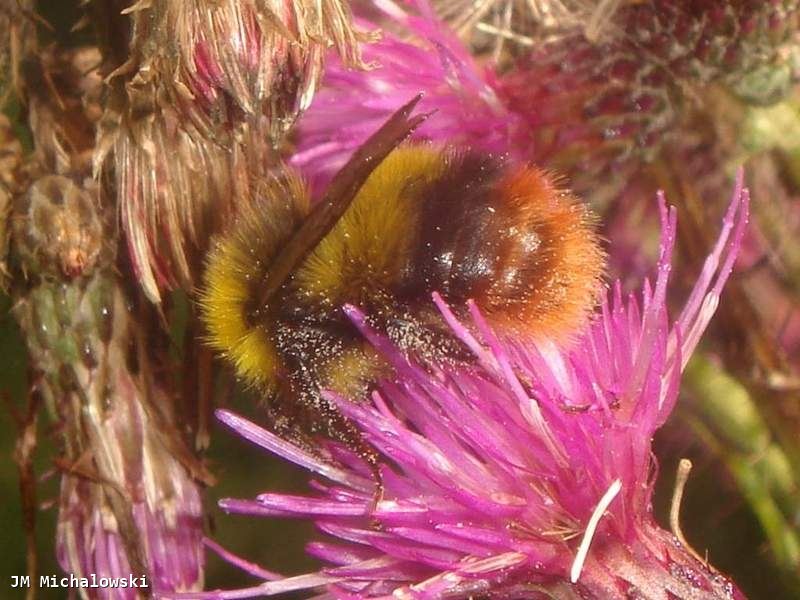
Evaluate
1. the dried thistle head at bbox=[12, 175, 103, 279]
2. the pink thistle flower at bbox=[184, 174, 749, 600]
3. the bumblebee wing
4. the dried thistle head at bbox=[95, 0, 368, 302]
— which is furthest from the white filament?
the dried thistle head at bbox=[12, 175, 103, 279]

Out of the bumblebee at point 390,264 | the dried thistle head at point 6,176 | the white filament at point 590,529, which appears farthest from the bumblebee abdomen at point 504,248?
the dried thistle head at point 6,176

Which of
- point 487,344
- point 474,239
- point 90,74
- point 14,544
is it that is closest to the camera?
point 474,239

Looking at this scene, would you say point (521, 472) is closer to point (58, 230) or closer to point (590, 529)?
point (590, 529)

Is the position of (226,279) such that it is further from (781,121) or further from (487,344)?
(781,121)

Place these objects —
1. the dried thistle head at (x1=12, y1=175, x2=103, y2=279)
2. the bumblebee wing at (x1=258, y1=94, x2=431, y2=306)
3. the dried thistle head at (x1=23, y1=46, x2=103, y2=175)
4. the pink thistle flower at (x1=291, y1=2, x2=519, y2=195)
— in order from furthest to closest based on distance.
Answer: the pink thistle flower at (x1=291, y1=2, x2=519, y2=195) < the dried thistle head at (x1=23, y1=46, x2=103, y2=175) < the dried thistle head at (x1=12, y1=175, x2=103, y2=279) < the bumblebee wing at (x1=258, y1=94, x2=431, y2=306)

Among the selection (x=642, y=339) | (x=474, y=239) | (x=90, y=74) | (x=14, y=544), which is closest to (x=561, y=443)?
(x=642, y=339)

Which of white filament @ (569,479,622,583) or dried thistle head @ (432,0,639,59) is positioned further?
dried thistle head @ (432,0,639,59)

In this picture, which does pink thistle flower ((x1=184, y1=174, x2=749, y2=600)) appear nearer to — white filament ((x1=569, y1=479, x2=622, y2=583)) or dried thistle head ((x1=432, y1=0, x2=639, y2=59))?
white filament ((x1=569, y1=479, x2=622, y2=583))
